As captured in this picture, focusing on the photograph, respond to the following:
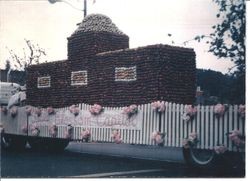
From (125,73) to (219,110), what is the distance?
A: 423 centimetres

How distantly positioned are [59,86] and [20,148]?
3101 millimetres

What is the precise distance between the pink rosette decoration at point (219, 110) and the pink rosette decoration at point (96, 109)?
13.8 ft

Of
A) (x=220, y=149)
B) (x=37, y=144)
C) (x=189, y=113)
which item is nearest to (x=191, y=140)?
(x=189, y=113)

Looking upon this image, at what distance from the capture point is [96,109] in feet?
41.7

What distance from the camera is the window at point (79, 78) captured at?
14.1 m

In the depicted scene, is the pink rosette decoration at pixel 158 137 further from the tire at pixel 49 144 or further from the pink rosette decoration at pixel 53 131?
the tire at pixel 49 144

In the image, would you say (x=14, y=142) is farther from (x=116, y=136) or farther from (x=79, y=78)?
(x=116, y=136)

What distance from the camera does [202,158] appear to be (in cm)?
1055

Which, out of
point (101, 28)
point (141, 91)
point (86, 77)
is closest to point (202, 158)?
point (141, 91)

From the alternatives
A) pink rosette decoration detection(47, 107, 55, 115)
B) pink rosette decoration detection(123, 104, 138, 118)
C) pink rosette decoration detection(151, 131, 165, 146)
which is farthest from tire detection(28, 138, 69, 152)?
pink rosette decoration detection(151, 131, 165, 146)

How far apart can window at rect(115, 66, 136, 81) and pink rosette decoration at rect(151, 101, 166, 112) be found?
178 centimetres

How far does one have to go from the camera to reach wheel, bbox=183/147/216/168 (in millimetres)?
10227

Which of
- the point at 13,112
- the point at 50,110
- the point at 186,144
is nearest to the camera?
the point at 186,144

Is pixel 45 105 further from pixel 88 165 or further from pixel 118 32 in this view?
pixel 88 165
